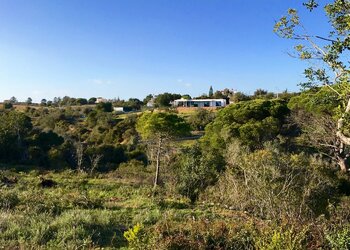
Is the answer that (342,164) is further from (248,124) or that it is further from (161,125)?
(161,125)

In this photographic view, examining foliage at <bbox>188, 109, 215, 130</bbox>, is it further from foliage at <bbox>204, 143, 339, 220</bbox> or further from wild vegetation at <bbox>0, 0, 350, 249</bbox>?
foliage at <bbox>204, 143, 339, 220</bbox>

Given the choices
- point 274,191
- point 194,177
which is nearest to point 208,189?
point 194,177

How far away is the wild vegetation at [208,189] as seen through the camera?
184 inches

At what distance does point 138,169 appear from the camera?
769 inches

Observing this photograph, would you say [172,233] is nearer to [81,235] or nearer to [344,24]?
[81,235]

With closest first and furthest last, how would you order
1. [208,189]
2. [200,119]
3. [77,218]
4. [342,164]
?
1. [77,218]
2. [208,189]
3. [342,164]
4. [200,119]

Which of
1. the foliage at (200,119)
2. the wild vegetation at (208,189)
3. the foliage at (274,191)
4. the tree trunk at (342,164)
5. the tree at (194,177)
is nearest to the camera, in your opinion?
the wild vegetation at (208,189)

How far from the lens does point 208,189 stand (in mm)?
12031

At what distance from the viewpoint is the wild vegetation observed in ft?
15.3

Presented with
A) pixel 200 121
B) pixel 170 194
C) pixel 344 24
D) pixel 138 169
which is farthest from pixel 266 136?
pixel 344 24

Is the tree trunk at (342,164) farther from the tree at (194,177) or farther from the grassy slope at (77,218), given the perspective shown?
the grassy slope at (77,218)

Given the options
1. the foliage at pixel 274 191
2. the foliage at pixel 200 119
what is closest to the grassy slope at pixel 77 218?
the foliage at pixel 274 191

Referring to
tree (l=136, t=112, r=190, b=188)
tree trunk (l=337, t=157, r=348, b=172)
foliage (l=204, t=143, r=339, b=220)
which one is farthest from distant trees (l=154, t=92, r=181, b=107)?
foliage (l=204, t=143, r=339, b=220)

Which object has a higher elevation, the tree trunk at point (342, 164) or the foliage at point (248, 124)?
the foliage at point (248, 124)
